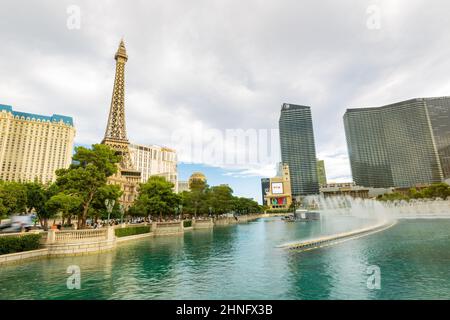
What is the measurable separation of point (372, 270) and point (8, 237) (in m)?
30.2

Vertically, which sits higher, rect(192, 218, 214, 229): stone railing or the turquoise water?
rect(192, 218, 214, 229): stone railing

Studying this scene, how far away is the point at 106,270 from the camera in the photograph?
1959 centimetres

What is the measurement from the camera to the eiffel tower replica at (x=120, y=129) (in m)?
113

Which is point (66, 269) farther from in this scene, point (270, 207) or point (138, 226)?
point (270, 207)

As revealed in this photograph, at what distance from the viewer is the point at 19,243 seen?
22781mm

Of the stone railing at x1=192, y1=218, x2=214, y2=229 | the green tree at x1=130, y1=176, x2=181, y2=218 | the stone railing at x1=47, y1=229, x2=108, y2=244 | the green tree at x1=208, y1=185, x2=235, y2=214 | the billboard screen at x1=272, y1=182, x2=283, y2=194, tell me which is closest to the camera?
the stone railing at x1=47, y1=229, x2=108, y2=244

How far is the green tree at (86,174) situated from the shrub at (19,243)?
8.19 metres

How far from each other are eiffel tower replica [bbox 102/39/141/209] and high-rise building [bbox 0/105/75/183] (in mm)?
58622

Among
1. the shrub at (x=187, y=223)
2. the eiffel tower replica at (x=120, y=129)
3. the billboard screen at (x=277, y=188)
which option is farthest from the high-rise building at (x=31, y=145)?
the billboard screen at (x=277, y=188)

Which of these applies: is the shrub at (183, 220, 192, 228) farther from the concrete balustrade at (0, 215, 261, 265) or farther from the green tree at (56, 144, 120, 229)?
the concrete balustrade at (0, 215, 261, 265)

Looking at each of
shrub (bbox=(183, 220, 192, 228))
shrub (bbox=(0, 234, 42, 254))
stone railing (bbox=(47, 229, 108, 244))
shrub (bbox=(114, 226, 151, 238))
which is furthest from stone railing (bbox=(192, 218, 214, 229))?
shrub (bbox=(0, 234, 42, 254))

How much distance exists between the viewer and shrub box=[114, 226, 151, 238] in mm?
36456
